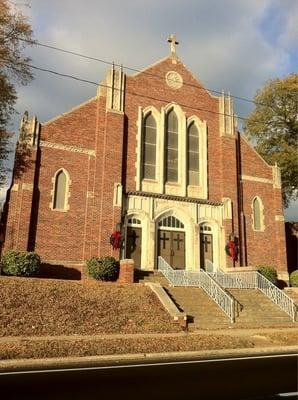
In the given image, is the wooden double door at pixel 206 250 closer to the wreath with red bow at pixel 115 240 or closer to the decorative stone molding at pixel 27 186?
the wreath with red bow at pixel 115 240

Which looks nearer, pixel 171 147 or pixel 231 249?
pixel 231 249

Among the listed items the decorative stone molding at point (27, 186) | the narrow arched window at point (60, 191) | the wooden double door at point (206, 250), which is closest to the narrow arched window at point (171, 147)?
the wooden double door at point (206, 250)

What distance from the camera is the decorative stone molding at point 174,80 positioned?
27.2 metres

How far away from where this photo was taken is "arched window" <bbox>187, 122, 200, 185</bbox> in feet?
86.9

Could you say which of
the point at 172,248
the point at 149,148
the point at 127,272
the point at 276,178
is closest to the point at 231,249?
the point at 172,248

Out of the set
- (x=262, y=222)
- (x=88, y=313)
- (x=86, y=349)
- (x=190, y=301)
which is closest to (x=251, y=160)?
(x=262, y=222)

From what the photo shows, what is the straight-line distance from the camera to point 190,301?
18.1 metres

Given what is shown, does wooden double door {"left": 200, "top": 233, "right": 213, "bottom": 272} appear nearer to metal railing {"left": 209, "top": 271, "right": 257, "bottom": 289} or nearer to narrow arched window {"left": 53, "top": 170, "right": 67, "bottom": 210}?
metal railing {"left": 209, "top": 271, "right": 257, "bottom": 289}

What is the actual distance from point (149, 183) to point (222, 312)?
983 centimetres

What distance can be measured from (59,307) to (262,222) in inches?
660

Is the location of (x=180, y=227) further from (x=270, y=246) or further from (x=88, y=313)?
(x=88, y=313)

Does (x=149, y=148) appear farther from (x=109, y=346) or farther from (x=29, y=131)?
(x=109, y=346)

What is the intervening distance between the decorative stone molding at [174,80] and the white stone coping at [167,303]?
1418 centimetres

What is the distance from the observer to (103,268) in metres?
20.4
